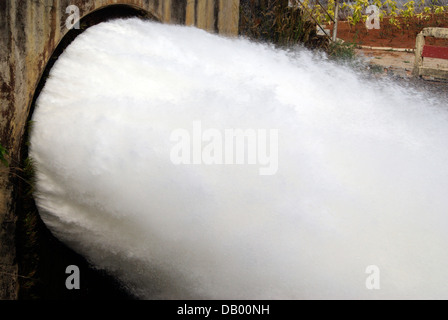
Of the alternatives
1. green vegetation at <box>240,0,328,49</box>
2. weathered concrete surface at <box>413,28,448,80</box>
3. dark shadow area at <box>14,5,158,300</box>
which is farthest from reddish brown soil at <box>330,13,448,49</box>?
dark shadow area at <box>14,5,158,300</box>

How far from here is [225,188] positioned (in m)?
2.70

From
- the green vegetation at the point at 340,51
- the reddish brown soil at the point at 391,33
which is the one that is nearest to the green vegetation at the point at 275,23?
the green vegetation at the point at 340,51

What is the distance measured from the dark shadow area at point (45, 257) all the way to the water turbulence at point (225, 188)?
7cm

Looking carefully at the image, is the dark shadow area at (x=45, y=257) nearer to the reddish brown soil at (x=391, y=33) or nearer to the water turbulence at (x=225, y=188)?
the water turbulence at (x=225, y=188)

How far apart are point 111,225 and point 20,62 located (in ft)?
2.87

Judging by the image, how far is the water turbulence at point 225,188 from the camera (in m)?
2.58

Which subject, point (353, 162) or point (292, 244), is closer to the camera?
point (292, 244)

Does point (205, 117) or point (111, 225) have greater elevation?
point (205, 117)

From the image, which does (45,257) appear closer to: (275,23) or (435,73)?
(275,23)

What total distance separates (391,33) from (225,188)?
1322 centimetres

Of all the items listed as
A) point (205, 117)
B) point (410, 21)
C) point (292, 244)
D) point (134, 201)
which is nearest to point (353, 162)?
point (292, 244)
